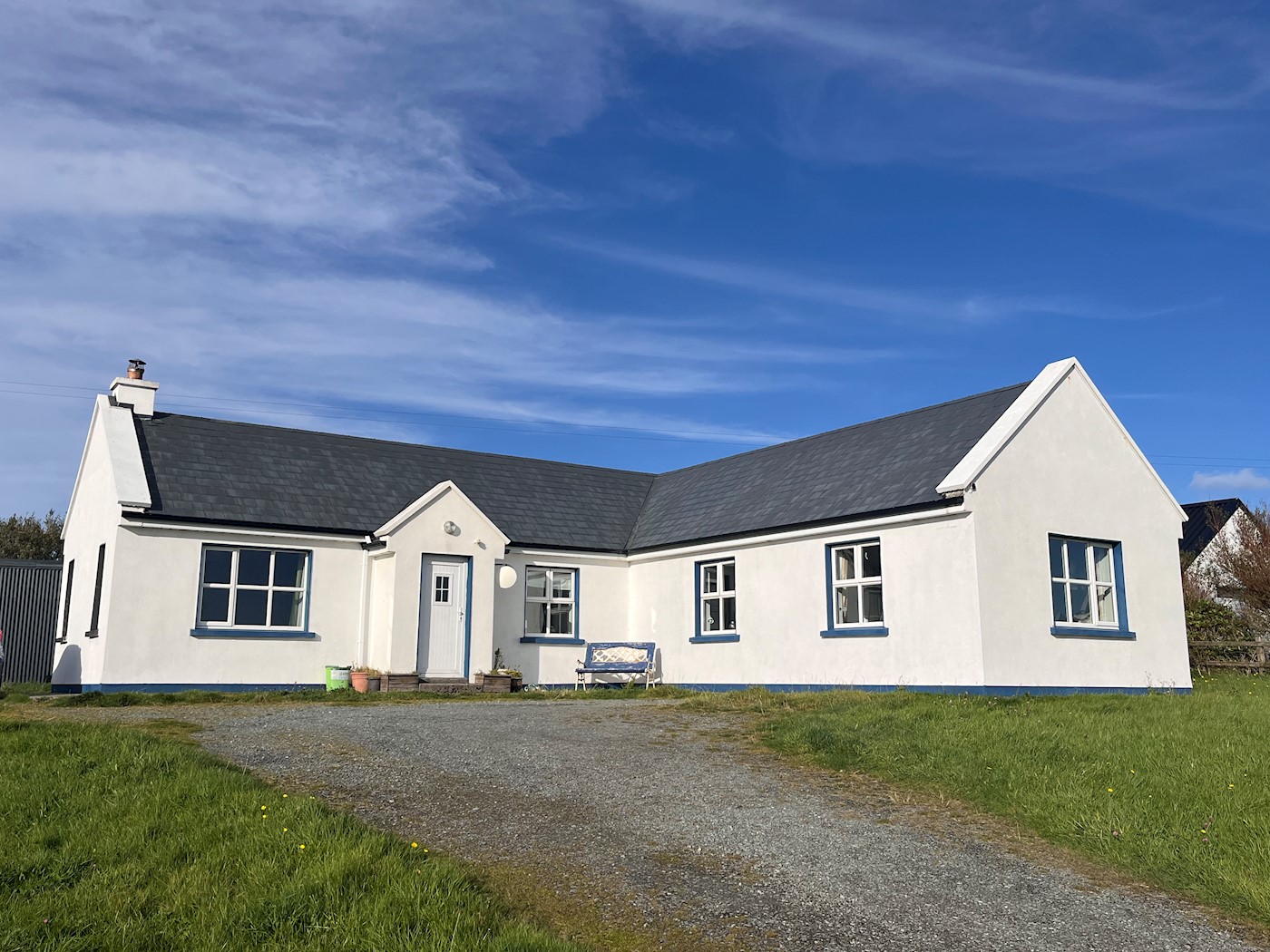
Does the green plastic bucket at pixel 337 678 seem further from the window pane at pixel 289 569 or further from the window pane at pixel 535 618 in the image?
the window pane at pixel 535 618

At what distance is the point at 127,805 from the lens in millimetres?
8031

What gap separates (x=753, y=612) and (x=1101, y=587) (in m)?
6.66

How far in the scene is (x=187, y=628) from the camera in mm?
20422

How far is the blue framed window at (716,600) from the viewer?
22938 mm

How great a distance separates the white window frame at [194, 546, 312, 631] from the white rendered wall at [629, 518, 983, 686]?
25.7 feet

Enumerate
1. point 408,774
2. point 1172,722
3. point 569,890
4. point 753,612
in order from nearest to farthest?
point 569,890 < point 408,774 < point 1172,722 < point 753,612

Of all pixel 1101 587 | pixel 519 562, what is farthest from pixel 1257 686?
pixel 519 562

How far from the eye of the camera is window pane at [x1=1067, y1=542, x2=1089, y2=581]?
65.2ft

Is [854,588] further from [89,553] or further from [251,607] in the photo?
[89,553]

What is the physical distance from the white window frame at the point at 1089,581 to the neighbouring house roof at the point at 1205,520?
2935cm

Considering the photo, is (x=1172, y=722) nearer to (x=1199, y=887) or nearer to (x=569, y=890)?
(x=1199, y=887)

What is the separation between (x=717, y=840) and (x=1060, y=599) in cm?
1337

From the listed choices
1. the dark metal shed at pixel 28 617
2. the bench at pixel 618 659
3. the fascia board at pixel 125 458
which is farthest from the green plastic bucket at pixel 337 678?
the dark metal shed at pixel 28 617

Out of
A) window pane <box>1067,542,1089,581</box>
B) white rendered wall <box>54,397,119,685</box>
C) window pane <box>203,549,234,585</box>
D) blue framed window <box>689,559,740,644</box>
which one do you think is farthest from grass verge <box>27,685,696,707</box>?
window pane <box>1067,542,1089,581</box>
